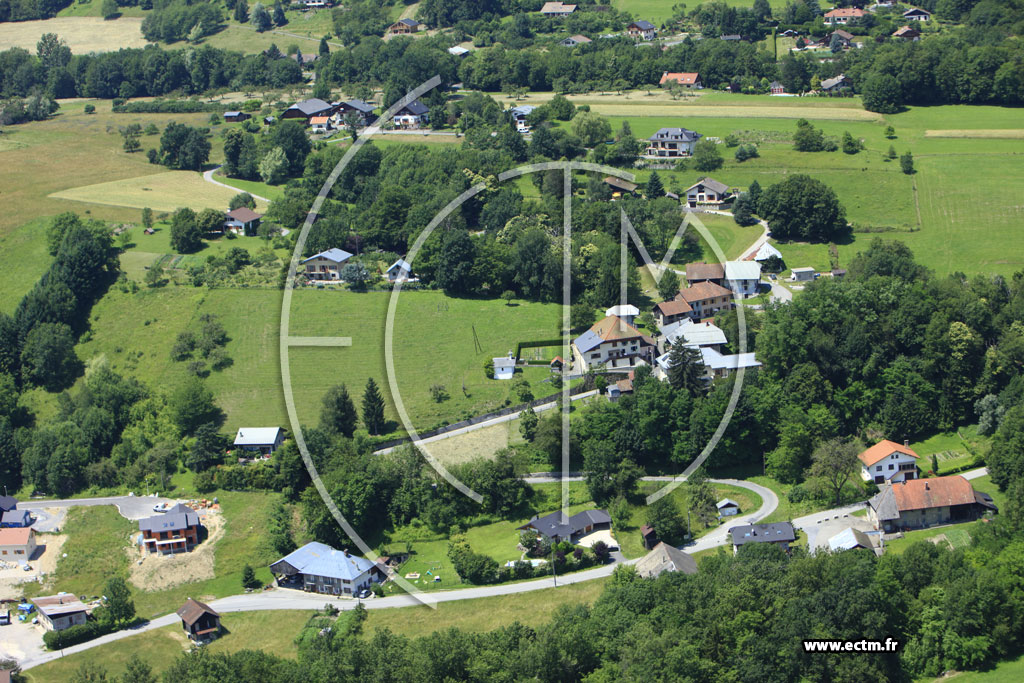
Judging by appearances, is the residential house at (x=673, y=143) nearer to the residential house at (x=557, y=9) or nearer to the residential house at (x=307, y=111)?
the residential house at (x=307, y=111)

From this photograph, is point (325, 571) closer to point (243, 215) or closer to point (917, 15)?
point (243, 215)

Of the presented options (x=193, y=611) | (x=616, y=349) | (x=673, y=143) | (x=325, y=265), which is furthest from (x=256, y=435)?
(x=673, y=143)

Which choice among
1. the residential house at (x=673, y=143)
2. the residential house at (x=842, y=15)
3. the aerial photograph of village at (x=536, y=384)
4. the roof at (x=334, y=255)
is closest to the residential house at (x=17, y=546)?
the aerial photograph of village at (x=536, y=384)

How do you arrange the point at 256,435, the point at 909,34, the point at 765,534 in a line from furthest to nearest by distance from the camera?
the point at 909,34, the point at 256,435, the point at 765,534

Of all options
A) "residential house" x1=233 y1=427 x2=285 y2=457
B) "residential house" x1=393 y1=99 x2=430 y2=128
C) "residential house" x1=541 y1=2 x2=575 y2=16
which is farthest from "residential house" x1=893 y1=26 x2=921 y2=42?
"residential house" x1=233 y1=427 x2=285 y2=457

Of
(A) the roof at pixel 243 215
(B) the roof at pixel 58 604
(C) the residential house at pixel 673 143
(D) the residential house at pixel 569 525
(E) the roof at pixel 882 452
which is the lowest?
(B) the roof at pixel 58 604

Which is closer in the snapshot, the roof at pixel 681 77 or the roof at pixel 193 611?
the roof at pixel 193 611
